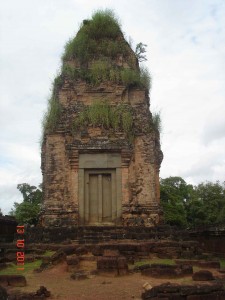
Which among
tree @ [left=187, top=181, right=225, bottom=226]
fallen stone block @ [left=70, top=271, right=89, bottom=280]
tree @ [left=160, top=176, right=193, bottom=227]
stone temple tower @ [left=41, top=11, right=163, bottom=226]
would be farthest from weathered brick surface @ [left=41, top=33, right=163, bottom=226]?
tree @ [left=187, top=181, right=225, bottom=226]

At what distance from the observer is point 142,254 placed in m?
10.4

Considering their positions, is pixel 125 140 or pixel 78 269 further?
pixel 125 140

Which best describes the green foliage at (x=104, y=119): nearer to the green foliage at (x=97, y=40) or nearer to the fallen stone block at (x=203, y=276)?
the green foliage at (x=97, y=40)

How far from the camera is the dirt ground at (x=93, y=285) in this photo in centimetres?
647

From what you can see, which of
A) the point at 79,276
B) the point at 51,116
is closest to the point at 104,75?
the point at 51,116

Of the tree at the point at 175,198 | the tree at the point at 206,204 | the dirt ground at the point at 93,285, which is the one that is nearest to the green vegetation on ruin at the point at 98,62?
the dirt ground at the point at 93,285

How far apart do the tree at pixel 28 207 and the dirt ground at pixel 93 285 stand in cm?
1908

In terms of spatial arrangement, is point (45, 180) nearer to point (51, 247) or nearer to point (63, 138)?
point (63, 138)

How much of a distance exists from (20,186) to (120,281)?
31.2 metres

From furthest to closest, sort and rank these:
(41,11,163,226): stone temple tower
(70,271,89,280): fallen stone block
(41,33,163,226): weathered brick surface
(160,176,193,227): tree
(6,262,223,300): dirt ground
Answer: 1. (160,176,193,227): tree
2. (41,11,163,226): stone temple tower
3. (41,33,163,226): weathered brick surface
4. (70,271,89,280): fallen stone block
5. (6,262,223,300): dirt ground

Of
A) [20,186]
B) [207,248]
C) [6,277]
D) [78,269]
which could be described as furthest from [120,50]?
[20,186]

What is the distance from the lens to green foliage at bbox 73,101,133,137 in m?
15.4

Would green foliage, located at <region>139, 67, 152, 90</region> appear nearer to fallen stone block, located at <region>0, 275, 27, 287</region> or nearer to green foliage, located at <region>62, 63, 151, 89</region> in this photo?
green foliage, located at <region>62, 63, 151, 89</region>
